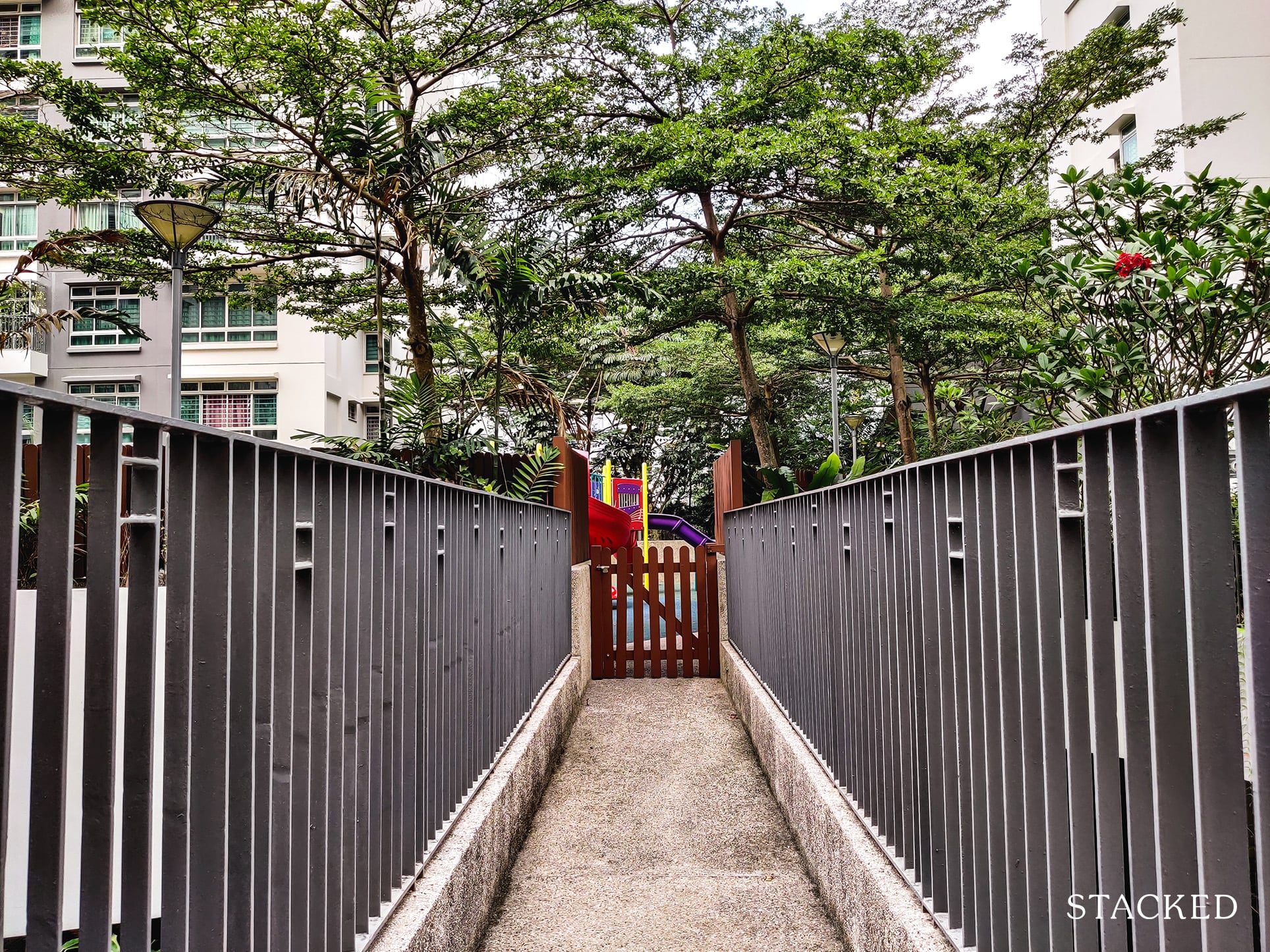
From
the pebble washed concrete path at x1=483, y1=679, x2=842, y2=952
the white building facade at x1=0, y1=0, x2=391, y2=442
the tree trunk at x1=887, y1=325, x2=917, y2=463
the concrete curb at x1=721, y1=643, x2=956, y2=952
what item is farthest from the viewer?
the white building facade at x1=0, y1=0, x2=391, y2=442

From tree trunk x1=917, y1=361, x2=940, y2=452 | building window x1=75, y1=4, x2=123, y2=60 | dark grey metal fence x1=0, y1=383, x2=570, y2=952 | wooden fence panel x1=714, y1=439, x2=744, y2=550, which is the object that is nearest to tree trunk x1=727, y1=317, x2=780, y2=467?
tree trunk x1=917, y1=361, x2=940, y2=452

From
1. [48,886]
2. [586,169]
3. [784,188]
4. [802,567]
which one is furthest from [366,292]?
[48,886]

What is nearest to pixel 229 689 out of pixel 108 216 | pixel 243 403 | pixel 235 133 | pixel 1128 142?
pixel 235 133

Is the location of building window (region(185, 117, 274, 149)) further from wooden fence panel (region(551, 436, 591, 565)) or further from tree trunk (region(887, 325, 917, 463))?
tree trunk (region(887, 325, 917, 463))

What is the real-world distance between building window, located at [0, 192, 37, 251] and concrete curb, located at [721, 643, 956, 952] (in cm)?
2903

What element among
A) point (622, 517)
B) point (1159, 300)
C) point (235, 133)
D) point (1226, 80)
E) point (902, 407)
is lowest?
point (622, 517)

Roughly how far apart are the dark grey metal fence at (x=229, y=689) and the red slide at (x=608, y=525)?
10.2 metres

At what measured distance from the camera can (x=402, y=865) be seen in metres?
2.46

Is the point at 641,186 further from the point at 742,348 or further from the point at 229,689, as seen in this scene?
the point at 229,689

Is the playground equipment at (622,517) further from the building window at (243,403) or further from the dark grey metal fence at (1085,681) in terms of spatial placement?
the building window at (243,403)

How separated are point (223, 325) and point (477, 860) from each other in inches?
1038

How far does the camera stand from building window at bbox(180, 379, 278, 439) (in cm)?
2536

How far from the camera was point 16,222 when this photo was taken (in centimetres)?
2488

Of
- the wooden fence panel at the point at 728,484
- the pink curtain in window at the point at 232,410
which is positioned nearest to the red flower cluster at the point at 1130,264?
the wooden fence panel at the point at 728,484
